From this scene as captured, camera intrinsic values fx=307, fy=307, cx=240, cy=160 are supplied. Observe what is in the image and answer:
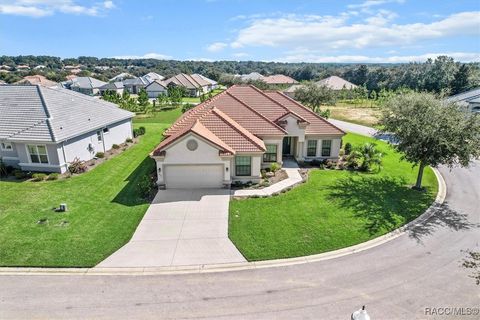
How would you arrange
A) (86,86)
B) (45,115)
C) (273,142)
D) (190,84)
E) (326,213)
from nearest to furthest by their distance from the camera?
1. (326,213)
2. (45,115)
3. (273,142)
4. (86,86)
5. (190,84)

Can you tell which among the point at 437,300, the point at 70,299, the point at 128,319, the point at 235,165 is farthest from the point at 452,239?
the point at 70,299

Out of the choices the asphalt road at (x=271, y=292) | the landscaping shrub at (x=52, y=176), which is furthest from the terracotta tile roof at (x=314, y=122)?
the landscaping shrub at (x=52, y=176)

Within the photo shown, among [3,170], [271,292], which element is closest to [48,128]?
[3,170]

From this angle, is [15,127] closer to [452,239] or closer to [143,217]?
[143,217]

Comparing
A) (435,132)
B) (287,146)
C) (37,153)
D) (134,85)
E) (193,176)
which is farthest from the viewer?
(134,85)

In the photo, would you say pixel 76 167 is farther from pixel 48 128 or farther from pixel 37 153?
pixel 48 128

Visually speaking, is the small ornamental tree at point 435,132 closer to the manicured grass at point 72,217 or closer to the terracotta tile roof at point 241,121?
the terracotta tile roof at point 241,121

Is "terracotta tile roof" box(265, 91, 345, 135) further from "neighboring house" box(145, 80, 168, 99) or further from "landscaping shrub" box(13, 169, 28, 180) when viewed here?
"neighboring house" box(145, 80, 168, 99)
